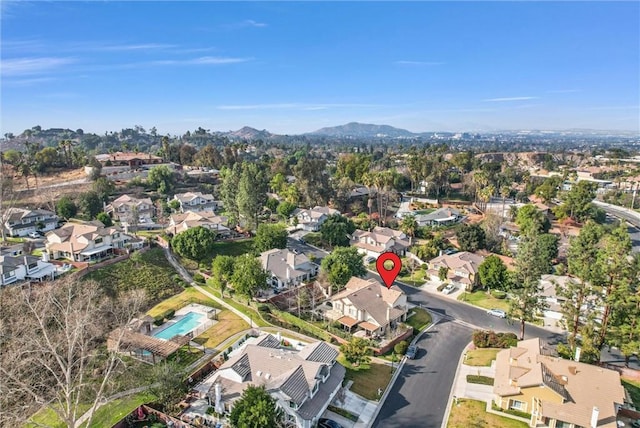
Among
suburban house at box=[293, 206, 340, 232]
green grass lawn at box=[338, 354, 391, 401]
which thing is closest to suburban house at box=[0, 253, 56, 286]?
green grass lawn at box=[338, 354, 391, 401]

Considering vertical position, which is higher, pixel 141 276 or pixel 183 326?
pixel 141 276

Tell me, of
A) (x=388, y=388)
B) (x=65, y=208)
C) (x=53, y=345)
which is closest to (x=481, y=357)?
(x=388, y=388)

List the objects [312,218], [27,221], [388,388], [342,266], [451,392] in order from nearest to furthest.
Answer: [451,392] → [388,388] → [342,266] → [27,221] → [312,218]

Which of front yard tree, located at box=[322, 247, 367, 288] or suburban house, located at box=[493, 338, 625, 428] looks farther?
front yard tree, located at box=[322, 247, 367, 288]

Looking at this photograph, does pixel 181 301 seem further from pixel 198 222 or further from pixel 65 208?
pixel 65 208

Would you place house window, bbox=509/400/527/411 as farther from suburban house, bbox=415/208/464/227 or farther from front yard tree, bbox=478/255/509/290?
suburban house, bbox=415/208/464/227

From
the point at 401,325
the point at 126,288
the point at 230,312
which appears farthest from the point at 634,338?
the point at 126,288
